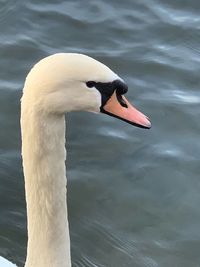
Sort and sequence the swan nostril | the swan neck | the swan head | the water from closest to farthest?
the swan head, the swan nostril, the swan neck, the water

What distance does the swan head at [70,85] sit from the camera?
3539 millimetres

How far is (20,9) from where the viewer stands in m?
8.78

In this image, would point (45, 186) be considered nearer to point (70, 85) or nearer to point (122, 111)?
point (122, 111)

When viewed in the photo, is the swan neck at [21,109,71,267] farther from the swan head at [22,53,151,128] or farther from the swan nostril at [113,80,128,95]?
the swan nostril at [113,80,128,95]

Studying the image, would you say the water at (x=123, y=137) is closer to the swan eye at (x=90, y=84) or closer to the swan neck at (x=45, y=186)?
the swan neck at (x=45, y=186)

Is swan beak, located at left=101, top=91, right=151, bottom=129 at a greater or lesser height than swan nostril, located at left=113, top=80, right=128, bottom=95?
lesser

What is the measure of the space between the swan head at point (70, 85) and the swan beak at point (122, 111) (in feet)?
0.08

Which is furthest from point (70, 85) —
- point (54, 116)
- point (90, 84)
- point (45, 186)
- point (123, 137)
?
point (123, 137)

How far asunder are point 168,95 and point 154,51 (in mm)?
855

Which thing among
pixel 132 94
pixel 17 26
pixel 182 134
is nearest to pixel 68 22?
pixel 17 26

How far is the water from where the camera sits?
6027mm

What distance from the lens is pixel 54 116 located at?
3701mm

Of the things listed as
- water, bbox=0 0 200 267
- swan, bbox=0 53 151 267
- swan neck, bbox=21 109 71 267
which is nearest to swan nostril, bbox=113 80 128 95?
swan, bbox=0 53 151 267

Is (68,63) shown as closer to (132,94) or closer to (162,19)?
(132,94)
